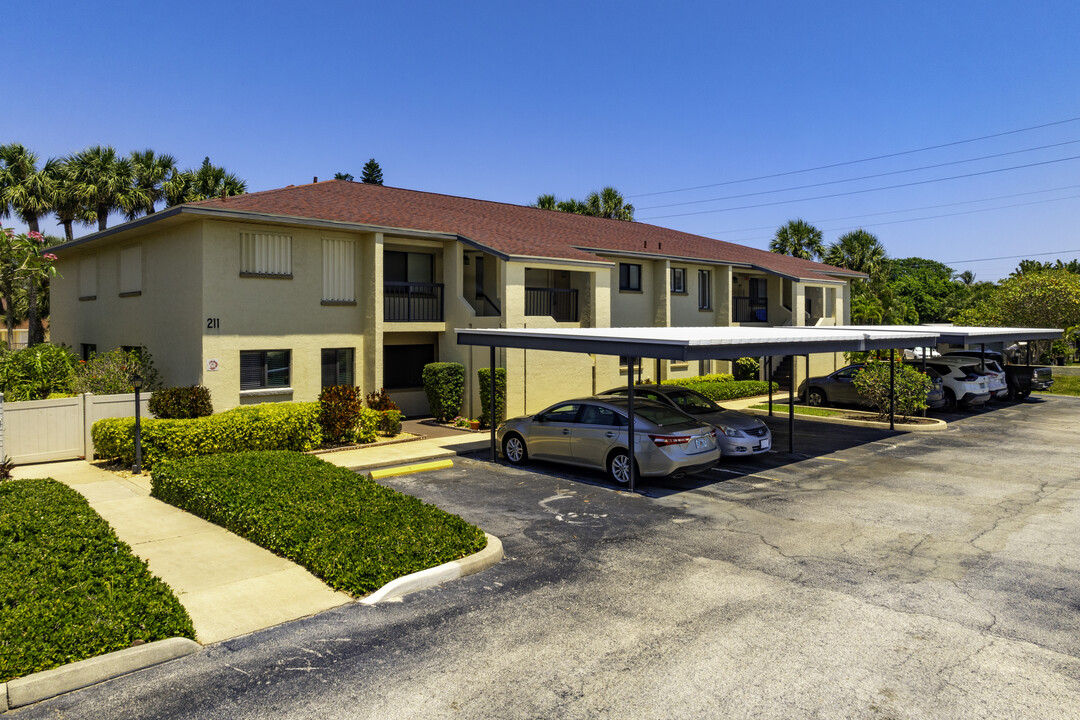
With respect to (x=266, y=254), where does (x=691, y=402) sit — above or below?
below

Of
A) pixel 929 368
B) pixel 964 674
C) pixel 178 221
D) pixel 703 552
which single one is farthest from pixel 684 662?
pixel 929 368

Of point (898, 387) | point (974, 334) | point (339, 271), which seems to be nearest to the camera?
point (339, 271)

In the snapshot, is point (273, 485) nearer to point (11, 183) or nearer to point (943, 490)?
point (943, 490)

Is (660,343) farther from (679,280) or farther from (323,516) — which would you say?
(679,280)

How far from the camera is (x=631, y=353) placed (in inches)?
510

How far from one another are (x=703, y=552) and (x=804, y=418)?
14779mm

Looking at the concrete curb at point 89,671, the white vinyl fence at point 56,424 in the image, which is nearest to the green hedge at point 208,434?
the white vinyl fence at point 56,424

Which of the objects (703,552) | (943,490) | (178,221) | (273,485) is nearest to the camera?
(703,552)

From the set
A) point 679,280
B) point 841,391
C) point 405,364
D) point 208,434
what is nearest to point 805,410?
point 841,391

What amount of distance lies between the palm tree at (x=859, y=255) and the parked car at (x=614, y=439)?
136ft

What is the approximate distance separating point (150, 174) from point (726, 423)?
37795 millimetres

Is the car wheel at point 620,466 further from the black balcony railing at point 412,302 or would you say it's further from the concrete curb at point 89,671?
the black balcony railing at point 412,302

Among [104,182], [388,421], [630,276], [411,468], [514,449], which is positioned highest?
[104,182]

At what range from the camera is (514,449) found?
15391 mm
